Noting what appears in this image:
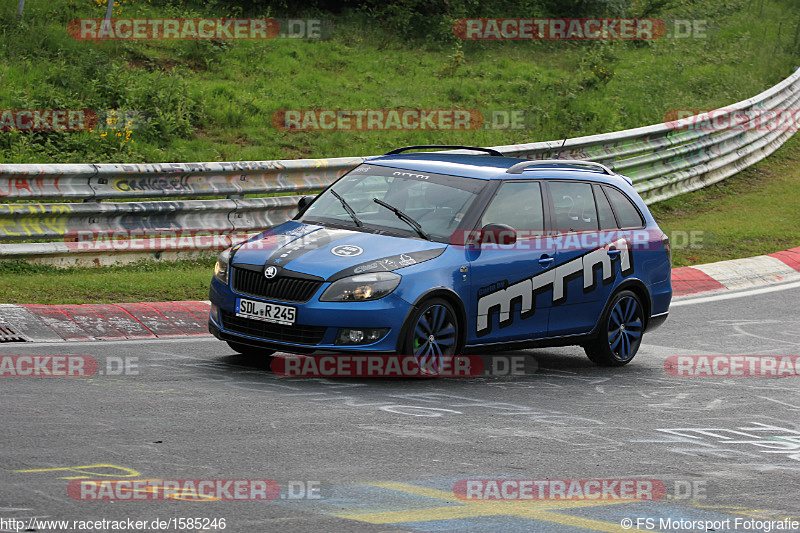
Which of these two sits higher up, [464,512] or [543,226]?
[543,226]

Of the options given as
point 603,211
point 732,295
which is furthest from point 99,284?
point 732,295

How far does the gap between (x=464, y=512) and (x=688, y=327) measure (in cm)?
717

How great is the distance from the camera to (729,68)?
88.5ft

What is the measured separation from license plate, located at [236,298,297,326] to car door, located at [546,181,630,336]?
7.97ft

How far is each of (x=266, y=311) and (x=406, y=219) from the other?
144 centimetres

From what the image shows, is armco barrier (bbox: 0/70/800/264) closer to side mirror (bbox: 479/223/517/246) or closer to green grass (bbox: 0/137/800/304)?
green grass (bbox: 0/137/800/304)

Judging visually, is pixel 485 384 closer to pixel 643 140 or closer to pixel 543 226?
pixel 543 226

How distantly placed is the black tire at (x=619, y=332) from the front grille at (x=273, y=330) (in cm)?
297

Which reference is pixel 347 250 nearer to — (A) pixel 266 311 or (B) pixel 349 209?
(A) pixel 266 311

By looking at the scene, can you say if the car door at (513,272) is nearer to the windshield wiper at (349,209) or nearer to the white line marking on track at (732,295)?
the windshield wiper at (349,209)

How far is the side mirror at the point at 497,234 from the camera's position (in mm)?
8766

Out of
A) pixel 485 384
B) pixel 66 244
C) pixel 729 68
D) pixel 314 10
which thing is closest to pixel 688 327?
pixel 485 384

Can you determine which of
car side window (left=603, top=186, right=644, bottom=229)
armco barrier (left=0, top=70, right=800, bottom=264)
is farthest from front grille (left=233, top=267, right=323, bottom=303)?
armco barrier (left=0, top=70, right=800, bottom=264)

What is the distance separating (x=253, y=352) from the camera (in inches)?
355
